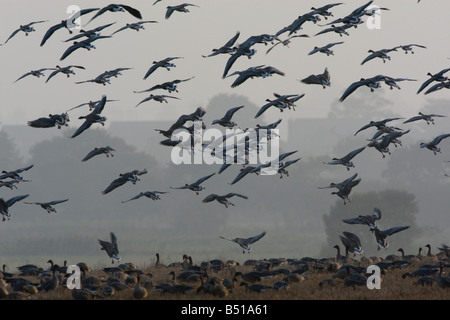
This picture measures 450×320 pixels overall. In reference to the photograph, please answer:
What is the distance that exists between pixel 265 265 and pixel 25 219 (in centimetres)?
9996

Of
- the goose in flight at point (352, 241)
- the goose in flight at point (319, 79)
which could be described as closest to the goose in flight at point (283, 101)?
the goose in flight at point (319, 79)

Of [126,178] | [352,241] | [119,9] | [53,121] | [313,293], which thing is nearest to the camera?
[313,293]

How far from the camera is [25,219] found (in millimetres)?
121250

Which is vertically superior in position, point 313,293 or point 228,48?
point 228,48

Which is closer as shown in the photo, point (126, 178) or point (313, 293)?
point (313, 293)

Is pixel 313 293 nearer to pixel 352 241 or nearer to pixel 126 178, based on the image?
pixel 352 241

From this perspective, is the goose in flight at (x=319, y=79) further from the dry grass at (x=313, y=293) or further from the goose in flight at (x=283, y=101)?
the dry grass at (x=313, y=293)

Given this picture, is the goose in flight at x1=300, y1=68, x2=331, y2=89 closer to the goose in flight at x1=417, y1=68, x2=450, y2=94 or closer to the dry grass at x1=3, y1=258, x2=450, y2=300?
the goose in flight at x1=417, y1=68, x2=450, y2=94

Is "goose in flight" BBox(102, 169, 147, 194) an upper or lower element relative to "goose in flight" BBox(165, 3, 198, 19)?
lower

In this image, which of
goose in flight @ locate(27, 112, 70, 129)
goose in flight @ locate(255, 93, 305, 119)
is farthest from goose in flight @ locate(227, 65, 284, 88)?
goose in flight @ locate(27, 112, 70, 129)

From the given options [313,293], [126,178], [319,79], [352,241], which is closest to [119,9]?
[126,178]

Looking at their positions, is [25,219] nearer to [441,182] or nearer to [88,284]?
[441,182]

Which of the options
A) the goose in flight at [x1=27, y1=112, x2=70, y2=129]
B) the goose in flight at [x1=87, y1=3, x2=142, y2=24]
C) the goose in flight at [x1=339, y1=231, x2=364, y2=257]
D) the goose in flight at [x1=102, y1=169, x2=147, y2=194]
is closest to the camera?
the goose in flight at [x1=87, y1=3, x2=142, y2=24]
